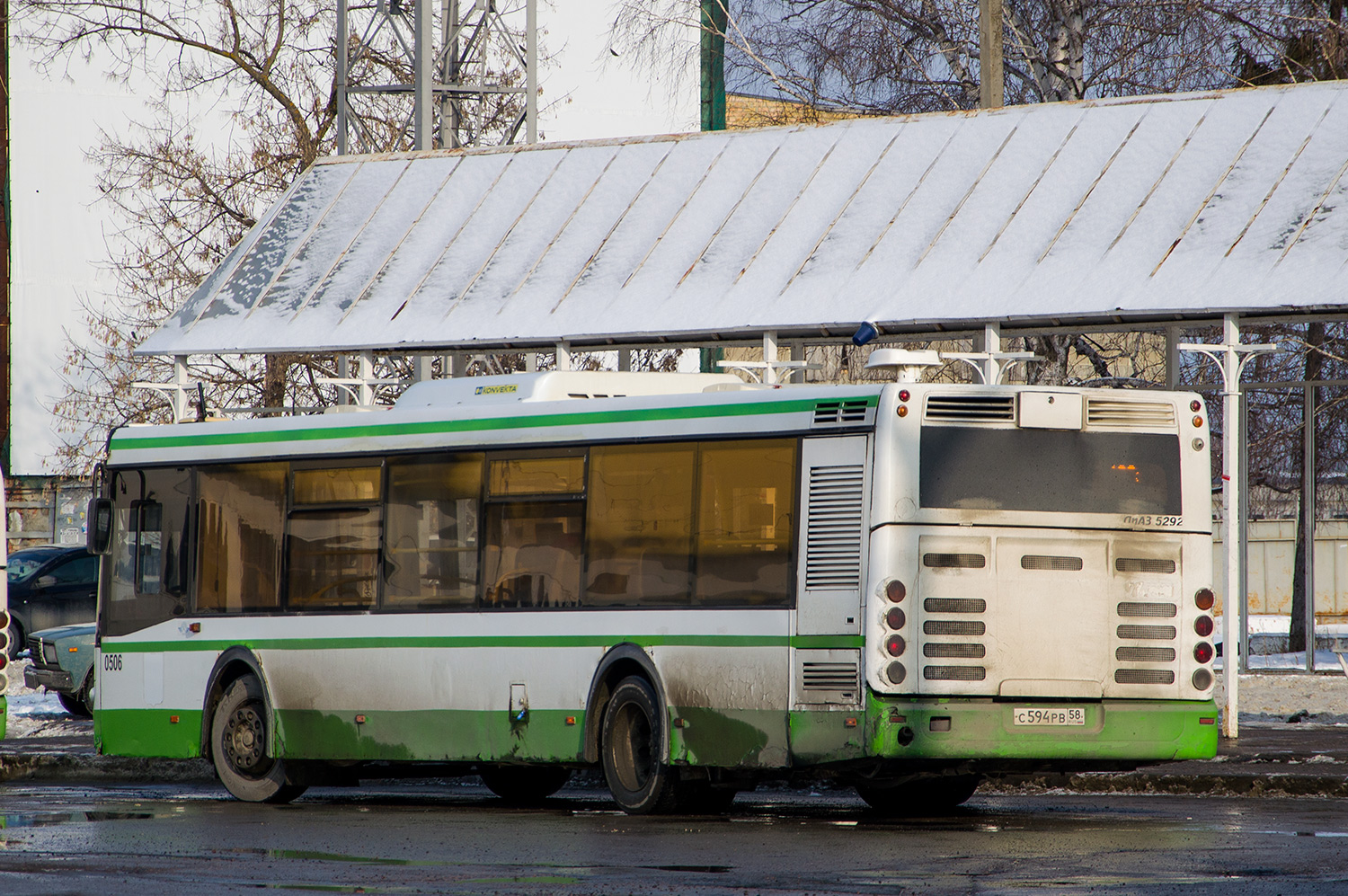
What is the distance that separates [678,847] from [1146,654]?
10.6ft

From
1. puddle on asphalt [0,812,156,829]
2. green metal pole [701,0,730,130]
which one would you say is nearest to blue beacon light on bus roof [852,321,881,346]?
puddle on asphalt [0,812,156,829]

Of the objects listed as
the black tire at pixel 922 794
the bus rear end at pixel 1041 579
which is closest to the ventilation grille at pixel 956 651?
the bus rear end at pixel 1041 579

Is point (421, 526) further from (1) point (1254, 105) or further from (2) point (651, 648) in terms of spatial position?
(1) point (1254, 105)

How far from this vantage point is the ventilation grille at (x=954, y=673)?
38.4ft

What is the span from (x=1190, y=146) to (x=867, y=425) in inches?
Answer: 362

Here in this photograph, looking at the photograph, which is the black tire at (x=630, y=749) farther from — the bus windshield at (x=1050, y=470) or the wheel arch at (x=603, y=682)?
the bus windshield at (x=1050, y=470)

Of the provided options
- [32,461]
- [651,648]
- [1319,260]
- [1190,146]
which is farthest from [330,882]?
[32,461]

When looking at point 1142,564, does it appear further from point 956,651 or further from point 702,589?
point 702,589

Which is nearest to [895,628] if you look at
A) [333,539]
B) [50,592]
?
[333,539]

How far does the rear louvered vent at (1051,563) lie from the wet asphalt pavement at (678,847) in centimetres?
143

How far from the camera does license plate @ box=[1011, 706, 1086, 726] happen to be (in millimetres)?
11836

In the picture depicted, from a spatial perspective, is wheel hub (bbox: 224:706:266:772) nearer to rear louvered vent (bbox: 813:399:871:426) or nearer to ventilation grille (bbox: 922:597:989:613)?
rear louvered vent (bbox: 813:399:871:426)

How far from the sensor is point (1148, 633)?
12.2m

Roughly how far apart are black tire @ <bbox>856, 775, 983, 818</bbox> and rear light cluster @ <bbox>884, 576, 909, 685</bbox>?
1959mm
